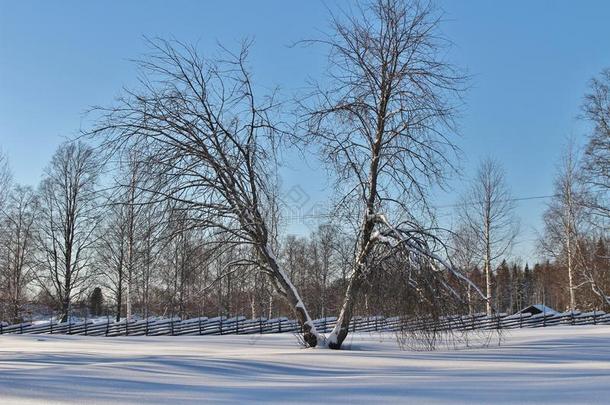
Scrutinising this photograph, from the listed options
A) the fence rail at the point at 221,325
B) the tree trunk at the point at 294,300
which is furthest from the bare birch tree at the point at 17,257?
the tree trunk at the point at 294,300

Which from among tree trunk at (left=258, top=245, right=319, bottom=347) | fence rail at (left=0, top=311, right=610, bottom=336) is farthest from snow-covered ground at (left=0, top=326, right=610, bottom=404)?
fence rail at (left=0, top=311, right=610, bottom=336)

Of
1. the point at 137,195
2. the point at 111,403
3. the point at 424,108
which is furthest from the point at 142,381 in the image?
the point at 424,108

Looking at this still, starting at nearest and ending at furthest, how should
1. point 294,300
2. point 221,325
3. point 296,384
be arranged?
point 296,384 → point 294,300 → point 221,325

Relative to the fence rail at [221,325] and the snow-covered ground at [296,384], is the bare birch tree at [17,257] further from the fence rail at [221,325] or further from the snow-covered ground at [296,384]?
the snow-covered ground at [296,384]

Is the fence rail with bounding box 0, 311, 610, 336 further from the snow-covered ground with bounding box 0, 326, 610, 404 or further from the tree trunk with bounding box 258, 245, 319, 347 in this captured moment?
the snow-covered ground with bounding box 0, 326, 610, 404

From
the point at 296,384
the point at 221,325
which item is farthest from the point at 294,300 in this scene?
the point at 221,325

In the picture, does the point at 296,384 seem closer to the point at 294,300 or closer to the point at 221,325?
the point at 294,300

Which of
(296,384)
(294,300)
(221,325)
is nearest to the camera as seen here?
(296,384)

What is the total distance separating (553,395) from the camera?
17.7 feet

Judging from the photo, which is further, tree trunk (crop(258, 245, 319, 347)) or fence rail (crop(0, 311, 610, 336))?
fence rail (crop(0, 311, 610, 336))

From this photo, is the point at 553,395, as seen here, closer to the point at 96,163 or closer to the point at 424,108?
the point at 424,108

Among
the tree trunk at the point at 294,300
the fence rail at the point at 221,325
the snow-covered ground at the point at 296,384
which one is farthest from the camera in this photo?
the fence rail at the point at 221,325

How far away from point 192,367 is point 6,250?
34.7 meters

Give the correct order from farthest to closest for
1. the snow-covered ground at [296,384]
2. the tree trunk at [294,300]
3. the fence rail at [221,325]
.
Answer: the fence rail at [221,325] → the tree trunk at [294,300] → the snow-covered ground at [296,384]
